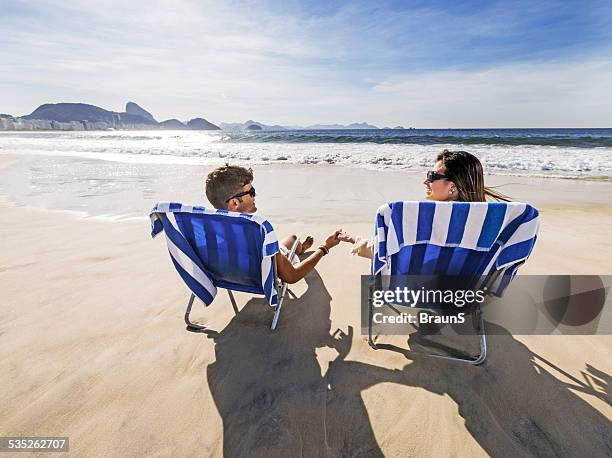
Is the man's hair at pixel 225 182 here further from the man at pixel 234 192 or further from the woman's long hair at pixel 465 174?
the woman's long hair at pixel 465 174

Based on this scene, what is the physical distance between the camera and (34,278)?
3.26m

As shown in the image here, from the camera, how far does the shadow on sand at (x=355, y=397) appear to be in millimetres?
1670

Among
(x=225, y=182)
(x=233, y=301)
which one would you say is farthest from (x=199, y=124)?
(x=225, y=182)

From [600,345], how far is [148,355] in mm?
3392

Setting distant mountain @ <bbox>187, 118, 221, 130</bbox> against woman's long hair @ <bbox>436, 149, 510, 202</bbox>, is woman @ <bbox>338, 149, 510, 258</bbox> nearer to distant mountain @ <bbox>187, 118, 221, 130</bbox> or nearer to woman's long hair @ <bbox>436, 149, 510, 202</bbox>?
woman's long hair @ <bbox>436, 149, 510, 202</bbox>

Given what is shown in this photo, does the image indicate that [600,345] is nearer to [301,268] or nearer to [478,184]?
[478,184]

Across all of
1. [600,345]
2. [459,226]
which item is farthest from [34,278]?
[600,345]

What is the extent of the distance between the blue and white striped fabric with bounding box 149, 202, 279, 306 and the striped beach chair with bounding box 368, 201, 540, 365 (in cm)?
77

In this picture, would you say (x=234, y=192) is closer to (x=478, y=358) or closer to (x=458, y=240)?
(x=458, y=240)

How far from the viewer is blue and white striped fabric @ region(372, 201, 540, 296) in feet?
6.06

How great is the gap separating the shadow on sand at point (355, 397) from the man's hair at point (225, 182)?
1100 mm

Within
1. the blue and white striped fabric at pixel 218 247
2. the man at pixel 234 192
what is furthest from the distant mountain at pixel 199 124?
the blue and white striped fabric at pixel 218 247

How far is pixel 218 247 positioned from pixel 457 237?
1621 millimetres

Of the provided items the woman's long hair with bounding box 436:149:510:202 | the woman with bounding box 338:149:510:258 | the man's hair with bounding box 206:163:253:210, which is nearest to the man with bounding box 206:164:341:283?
the man's hair with bounding box 206:163:253:210
